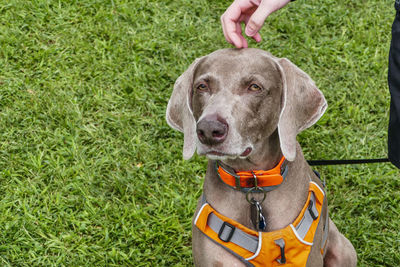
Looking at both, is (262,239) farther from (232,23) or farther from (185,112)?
(232,23)

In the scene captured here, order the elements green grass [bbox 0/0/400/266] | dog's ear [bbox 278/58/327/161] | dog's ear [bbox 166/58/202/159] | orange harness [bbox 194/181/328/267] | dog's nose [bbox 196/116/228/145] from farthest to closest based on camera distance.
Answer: green grass [bbox 0/0/400/266]
dog's ear [bbox 166/58/202/159]
orange harness [bbox 194/181/328/267]
dog's ear [bbox 278/58/327/161]
dog's nose [bbox 196/116/228/145]

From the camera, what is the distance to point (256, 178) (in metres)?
3.24

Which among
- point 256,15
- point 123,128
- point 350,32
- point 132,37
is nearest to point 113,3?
point 132,37

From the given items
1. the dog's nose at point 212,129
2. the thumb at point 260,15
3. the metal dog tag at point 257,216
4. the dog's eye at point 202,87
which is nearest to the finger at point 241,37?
the thumb at point 260,15

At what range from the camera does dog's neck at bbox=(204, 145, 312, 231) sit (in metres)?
3.32

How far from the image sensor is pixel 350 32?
635cm

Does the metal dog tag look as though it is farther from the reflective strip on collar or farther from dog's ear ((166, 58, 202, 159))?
dog's ear ((166, 58, 202, 159))

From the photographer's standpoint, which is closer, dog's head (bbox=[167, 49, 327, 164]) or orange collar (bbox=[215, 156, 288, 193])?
dog's head (bbox=[167, 49, 327, 164])

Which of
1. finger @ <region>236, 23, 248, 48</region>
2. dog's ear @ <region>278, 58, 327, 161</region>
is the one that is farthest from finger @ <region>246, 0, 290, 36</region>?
dog's ear @ <region>278, 58, 327, 161</region>

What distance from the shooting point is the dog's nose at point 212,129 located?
116 inches

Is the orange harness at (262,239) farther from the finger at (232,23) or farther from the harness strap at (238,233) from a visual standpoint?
the finger at (232,23)

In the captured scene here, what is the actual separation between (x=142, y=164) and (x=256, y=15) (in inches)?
86.8

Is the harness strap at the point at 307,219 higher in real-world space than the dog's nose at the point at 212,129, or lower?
lower

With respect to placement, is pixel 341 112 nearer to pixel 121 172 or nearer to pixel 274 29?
pixel 274 29
